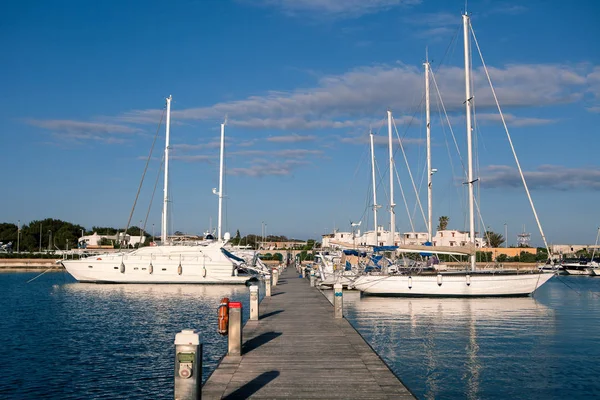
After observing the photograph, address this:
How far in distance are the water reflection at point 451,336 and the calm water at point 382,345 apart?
1.6 inches

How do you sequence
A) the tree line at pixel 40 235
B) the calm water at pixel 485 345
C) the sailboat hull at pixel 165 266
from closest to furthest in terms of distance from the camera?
the calm water at pixel 485 345 < the sailboat hull at pixel 165 266 < the tree line at pixel 40 235

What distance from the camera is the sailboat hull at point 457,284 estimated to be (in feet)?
128

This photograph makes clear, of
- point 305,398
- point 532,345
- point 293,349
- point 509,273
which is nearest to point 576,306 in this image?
point 509,273

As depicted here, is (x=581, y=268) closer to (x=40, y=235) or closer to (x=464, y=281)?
(x=464, y=281)

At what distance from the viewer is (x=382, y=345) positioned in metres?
22.8

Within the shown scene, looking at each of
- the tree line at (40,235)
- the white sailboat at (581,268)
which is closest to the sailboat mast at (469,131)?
the white sailboat at (581,268)

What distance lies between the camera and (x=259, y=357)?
47.7 ft

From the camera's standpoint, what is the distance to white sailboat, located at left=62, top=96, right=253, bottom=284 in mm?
56375

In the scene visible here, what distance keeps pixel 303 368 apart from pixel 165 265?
45.3 metres

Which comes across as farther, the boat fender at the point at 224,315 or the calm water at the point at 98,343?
the calm water at the point at 98,343

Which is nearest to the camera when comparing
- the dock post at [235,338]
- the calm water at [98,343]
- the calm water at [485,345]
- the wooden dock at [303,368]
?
the wooden dock at [303,368]

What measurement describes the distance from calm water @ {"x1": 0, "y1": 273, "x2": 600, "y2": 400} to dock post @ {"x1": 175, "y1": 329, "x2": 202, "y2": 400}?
593cm

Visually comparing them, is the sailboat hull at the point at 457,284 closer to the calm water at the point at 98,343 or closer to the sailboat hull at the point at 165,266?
the calm water at the point at 98,343

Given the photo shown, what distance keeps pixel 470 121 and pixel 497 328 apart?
59.4ft
